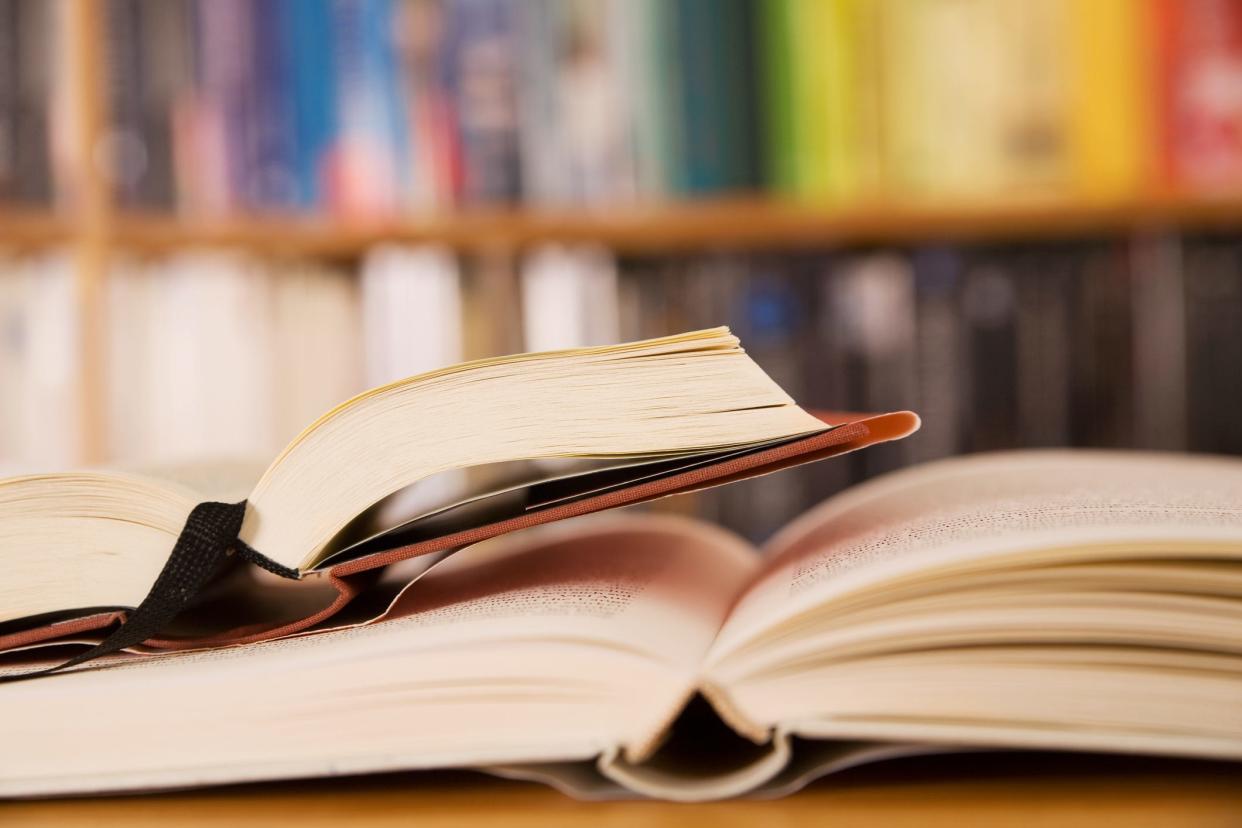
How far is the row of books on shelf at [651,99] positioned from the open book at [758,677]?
0.84 meters

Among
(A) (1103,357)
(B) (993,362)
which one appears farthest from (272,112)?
(A) (1103,357)

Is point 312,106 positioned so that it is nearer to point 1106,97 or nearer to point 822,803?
point 1106,97

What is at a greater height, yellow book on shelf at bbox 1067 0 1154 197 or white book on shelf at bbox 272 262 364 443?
yellow book on shelf at bbox 1067 0 1154 197

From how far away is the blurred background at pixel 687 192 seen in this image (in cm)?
114

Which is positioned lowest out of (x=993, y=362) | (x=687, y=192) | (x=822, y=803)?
(x=822, y=803)

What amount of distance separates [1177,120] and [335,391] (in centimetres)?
101

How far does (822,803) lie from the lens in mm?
351

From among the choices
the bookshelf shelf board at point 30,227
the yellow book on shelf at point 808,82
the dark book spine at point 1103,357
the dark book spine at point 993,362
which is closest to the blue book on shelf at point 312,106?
the bookshelf shelf board at point 30,227

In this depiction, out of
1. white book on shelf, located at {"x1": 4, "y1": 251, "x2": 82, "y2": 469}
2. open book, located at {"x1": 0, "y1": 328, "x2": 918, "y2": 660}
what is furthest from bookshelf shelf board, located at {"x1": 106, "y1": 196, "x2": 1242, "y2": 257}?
open book, located at {"x1": 0, "y1": 328, "x2": 918, "y2": 660}

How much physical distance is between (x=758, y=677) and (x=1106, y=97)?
1.05 metres

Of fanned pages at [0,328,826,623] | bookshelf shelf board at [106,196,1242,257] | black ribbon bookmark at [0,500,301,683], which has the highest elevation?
bookshelf shelf board at [106,196,1242,257]

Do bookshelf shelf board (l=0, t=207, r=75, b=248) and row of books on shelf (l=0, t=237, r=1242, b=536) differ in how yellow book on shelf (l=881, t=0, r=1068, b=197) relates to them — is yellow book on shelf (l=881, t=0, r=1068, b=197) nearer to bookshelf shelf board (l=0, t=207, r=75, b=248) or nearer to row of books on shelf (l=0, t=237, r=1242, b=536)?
row of books on shelf (l=0, t=237, r=1242, b=536)

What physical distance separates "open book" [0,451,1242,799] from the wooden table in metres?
0.01

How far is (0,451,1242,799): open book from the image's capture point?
1.09ft
